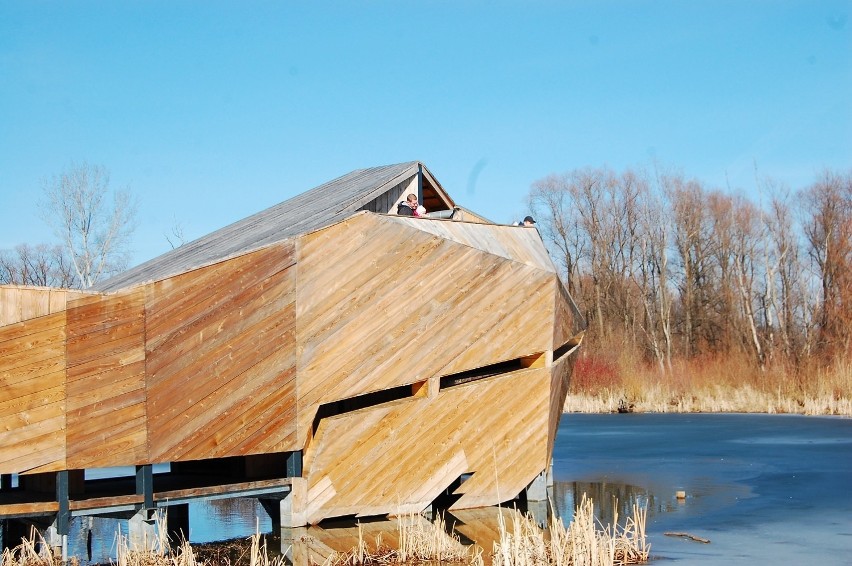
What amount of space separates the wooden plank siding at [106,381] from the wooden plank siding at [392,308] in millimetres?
2230

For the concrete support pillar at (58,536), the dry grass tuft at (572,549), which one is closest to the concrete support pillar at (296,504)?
the concrete support pillar at (58,536)

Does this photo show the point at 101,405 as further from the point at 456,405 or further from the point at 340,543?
the point at 456,405

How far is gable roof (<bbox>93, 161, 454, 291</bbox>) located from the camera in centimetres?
1475

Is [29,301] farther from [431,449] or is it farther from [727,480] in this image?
[727,480]

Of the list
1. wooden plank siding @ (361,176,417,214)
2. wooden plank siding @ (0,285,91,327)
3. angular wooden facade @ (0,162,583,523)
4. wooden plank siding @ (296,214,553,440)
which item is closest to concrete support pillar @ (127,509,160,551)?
angular wooden facade @ (0,162,583,523)

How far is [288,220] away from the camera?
55.7 feet

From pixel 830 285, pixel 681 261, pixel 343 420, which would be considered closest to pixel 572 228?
pixel 681 261

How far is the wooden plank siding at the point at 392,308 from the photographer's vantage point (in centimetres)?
1408

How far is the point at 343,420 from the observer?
569 inches

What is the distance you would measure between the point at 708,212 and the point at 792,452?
3158 cm

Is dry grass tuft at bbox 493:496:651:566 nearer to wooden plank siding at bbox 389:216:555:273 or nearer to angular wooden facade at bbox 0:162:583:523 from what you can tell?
angular wooden facade at bbox 0:162:583:523

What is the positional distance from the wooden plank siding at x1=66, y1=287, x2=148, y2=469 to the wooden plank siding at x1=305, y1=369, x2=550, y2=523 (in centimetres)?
276

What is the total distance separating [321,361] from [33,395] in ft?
12.6

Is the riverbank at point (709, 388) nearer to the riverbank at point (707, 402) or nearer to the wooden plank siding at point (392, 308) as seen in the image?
the riverbank at point (707, 402)
